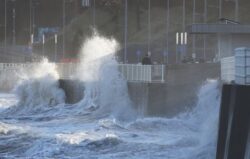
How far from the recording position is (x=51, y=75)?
49.8m

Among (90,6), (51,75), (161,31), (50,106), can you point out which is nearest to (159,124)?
(50,106)

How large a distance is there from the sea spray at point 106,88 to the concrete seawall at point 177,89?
1894mm

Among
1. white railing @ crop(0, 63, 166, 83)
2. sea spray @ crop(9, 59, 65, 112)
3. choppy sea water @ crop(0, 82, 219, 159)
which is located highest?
white railing @ crop(0, 63, 166, 83)

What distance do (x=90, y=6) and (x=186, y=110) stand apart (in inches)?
2828

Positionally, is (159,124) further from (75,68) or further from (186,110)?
(75,68)

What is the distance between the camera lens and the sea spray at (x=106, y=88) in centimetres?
3703

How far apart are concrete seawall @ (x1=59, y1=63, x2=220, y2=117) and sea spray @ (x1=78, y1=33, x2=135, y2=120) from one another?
1894 millimetres

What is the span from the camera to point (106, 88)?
134 feet

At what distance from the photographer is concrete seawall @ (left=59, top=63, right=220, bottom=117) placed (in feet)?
106

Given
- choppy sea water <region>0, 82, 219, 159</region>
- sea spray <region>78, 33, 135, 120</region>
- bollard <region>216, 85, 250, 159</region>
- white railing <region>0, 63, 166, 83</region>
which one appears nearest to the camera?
bollard <region>216, 85, 250, 159</region>

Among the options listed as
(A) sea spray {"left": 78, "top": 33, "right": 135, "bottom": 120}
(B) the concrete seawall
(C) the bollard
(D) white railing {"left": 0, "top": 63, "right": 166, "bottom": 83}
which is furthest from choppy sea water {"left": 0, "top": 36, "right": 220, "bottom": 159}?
(C) the bollard

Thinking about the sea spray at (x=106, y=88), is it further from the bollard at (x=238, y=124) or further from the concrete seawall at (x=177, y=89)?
the bollard at (x=238, y=124)

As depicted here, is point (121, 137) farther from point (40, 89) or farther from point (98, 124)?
point (40, 89)

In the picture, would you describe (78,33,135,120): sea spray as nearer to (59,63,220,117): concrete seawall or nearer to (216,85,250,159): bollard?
(59,63,220,117): concrete seawall
